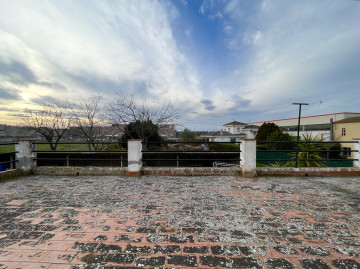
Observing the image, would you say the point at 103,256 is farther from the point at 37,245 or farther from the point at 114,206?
the point at 114,206

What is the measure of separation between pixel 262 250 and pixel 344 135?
95.6 feet

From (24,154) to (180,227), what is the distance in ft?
16.4

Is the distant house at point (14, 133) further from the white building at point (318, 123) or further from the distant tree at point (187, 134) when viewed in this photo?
the white building at point (318, 123)

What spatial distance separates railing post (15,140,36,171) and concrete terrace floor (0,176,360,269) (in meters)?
1.33

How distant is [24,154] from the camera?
451 cm

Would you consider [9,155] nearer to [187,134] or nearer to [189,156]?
[189,156]

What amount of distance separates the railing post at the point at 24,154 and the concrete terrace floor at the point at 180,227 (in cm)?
133

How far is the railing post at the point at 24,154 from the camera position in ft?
14.7

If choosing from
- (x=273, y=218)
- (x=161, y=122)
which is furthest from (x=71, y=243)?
(x=161, y=122)

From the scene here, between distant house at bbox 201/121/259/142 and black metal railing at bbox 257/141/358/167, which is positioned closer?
black metal railing at bbox 257/141/358/167

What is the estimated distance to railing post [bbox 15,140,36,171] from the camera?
449 cm

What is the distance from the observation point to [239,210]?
7.65 feet

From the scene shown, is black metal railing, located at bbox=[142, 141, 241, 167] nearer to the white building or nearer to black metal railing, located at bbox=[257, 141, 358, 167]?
black metal railing, located at bbox=[257, 141, 358, 167]

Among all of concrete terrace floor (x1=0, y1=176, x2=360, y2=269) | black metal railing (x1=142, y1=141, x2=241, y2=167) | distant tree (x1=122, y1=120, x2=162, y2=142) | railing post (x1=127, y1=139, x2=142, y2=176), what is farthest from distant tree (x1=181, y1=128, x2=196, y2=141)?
concrete terrace floor (x1=0, y1=176, x2=360, y2=269)
